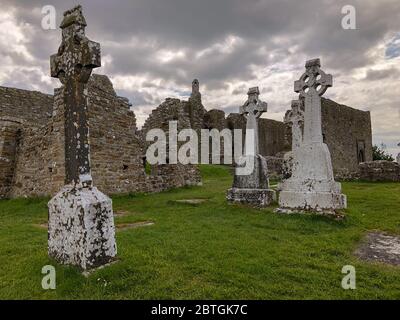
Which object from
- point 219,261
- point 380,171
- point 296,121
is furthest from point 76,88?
point 380,171

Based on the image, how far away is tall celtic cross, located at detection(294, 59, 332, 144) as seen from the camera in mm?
7309

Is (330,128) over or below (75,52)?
over

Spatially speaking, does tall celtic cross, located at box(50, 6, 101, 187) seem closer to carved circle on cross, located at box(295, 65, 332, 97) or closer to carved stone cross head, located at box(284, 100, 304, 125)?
carved circle on cross, located at box(295, 65, 332, 97)

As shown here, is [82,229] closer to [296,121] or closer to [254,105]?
[254,105]

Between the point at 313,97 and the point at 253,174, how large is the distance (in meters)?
2.42

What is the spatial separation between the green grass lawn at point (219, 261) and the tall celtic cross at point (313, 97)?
1.90 metres

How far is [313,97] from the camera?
7.46 metres

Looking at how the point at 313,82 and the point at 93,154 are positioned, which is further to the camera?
the point at 93,154

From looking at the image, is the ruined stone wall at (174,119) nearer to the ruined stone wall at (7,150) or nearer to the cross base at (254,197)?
the ruined stone wall at (7,150)

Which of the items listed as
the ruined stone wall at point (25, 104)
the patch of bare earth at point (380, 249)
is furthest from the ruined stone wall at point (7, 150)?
the patch of bare earth at point (380, 249)

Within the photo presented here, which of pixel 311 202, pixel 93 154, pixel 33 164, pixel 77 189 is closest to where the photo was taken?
pixel 77 189

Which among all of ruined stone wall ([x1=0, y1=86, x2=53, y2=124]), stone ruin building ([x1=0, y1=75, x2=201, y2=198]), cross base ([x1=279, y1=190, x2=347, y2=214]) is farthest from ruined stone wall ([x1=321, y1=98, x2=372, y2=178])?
ruined stone wall ([x1=0, y1=86, x2=53, y2=124])

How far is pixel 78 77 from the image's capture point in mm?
4156

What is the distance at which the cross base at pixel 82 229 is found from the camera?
366 centimetres
